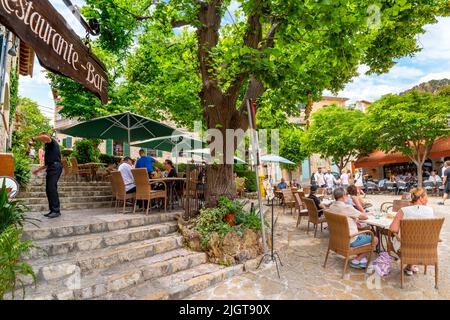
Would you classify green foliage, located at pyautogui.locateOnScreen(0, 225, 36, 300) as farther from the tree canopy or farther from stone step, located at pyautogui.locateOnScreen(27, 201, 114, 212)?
the tree canopy

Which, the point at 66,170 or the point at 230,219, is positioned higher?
the point at 66,170

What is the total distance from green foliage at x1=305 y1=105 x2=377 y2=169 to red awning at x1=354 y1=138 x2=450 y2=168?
177 centimetres

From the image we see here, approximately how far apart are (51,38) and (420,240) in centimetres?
484

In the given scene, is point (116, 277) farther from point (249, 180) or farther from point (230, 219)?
point (249, 180)

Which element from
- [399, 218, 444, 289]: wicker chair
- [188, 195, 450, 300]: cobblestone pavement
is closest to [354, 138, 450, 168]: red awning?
[188, 195, 450, 300]: cobblestone pavement

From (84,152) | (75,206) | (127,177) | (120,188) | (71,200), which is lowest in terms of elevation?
(75,206)

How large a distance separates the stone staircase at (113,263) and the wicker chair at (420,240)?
8.42ft

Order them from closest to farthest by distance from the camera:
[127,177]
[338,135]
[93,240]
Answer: [93,240] < [127,177] < [338,135]

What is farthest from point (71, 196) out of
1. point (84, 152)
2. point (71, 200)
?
point (84, 152)

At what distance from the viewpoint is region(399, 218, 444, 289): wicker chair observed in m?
3.67

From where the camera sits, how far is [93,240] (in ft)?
13.8

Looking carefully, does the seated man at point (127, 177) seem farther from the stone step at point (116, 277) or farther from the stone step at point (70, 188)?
the stone step at point (70, 188)

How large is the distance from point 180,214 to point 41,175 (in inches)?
277

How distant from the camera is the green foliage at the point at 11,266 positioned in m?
2.92
